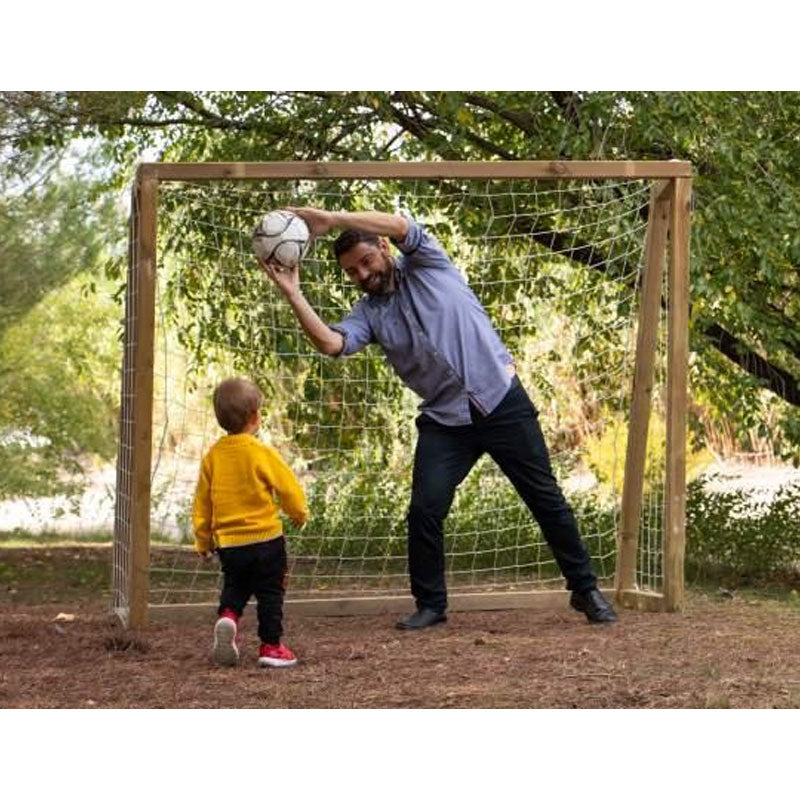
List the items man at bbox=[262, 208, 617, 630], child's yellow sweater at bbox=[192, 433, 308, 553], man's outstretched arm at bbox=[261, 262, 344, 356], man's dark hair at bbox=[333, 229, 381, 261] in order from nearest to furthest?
child's yellow sweater at bbox=[192, 433, 308, 553]
man's outstretched arm at bbox=[261, 262, 344, 356]
man's dark hair at bbox=[333, 229, 381, 261]
man at bbox=[262, 208, 617, 630]

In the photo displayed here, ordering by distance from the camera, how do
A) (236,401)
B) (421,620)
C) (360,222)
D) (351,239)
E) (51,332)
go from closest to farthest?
(236,401), (360,222), (351,239), (421,620), (51,332)

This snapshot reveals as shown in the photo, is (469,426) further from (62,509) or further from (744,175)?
(62,509)

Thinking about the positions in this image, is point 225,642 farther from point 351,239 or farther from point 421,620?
point 351,239

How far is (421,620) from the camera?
22.5 ft

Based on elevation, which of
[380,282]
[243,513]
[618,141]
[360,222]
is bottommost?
[243,513]

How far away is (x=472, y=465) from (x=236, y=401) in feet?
4.50

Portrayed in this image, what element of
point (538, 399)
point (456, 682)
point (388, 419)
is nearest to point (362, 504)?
point (388, 419)

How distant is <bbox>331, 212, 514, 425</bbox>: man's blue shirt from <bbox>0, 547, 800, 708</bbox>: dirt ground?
1.08m

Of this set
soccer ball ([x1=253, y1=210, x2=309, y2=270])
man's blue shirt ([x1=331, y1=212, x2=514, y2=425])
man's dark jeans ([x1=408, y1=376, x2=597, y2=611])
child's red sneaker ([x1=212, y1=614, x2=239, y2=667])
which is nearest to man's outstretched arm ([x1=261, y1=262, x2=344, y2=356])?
soccer ball ([x1=253, y1=210, x2=309, y2=270])

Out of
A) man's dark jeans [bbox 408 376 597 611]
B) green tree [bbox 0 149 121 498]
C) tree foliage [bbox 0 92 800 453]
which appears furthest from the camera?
green tree [bbox 0 149 121 498]

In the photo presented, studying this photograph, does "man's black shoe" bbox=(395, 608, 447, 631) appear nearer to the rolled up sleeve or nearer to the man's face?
the man's face

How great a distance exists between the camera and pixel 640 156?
943 centimetres

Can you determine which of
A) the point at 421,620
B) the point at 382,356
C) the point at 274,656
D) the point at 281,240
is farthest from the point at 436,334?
the point at 382,356

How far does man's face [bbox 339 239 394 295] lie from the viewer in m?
6.47
